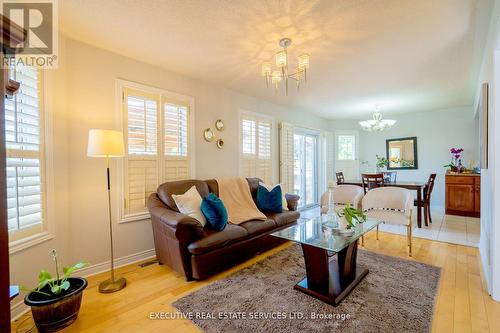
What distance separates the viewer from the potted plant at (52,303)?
5.48ft

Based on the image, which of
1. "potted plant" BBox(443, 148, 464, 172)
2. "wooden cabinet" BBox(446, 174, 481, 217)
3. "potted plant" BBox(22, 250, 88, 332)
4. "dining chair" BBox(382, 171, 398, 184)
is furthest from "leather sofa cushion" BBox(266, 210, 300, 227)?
"potted plant" BBox(443, 148, 464, 172)

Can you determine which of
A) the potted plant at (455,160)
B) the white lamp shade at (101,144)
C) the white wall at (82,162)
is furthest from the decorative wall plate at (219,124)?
the potted plant at (455,160)

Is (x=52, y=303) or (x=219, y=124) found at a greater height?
(x=219, y=124)

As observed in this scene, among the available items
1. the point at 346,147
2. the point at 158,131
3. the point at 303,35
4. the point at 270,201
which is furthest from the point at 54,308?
the point at 346,147

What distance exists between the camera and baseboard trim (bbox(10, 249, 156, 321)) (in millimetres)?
1906

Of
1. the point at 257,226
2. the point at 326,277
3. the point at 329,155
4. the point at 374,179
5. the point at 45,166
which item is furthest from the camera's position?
the point at 329,155

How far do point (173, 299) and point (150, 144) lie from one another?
1.90 metres

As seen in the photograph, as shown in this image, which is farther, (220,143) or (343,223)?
(220,143)

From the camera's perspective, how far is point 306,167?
20.6 ft

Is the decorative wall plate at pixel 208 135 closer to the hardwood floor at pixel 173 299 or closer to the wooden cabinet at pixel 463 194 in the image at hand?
the hardwood floor at pixel 173 299

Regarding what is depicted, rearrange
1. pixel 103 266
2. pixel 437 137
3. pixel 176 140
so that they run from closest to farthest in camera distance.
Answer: pixel 103 266
pixel 176 140
pixel 437 137

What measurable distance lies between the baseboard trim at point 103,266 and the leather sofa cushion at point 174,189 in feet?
2.62

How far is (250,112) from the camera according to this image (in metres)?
4.52

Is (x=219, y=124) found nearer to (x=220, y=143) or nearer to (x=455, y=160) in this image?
(x=220, y=143)
